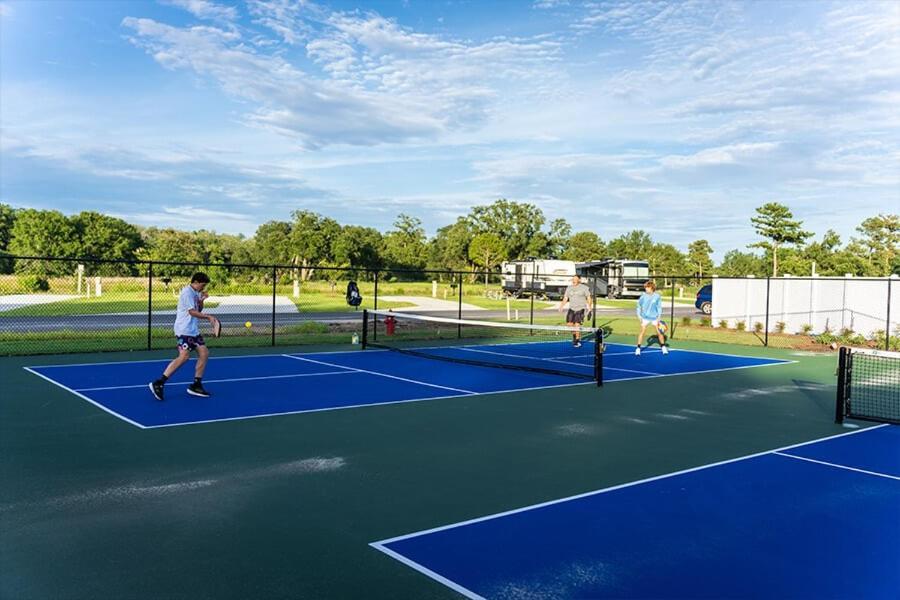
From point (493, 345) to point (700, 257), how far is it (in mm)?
70026

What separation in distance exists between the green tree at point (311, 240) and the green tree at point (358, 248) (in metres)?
0.96

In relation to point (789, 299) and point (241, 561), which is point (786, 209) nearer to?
point (789, 299)

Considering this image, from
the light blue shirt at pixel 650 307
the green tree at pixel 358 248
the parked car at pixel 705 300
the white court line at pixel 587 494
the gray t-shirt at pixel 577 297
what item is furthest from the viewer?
the green tree at pixel 358 248

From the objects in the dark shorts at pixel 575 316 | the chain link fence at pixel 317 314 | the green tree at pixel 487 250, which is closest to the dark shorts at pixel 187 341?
the chain link fence at pixel 317 314

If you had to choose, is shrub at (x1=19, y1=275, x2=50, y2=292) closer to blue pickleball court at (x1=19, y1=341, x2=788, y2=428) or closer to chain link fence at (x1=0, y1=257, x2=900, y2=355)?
chain link fence at (x1=0, y1=257, x2=900, y2=355)

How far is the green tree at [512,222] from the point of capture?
280 ft

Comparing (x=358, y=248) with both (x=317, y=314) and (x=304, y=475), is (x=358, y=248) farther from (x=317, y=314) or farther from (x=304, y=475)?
(x=304, y=475)

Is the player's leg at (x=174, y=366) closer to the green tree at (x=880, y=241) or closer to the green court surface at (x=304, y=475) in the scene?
the green court surface at (x=304, y=475)

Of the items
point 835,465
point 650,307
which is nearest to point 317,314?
point 650,307

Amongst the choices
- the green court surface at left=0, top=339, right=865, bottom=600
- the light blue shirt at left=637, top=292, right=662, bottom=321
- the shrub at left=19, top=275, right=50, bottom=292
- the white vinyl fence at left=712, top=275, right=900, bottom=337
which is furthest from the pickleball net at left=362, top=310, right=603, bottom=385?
the shrub at left=19, top=275, right=50, bottom=292

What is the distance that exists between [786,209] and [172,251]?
173ft

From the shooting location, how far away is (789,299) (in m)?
24.5

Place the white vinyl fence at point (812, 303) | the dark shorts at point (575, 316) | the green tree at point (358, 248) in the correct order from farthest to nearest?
1. the green tree at point (358, 248)
2. the white vinyl fence at point (812, 303)
3. the dark shorts at point (575, 316)

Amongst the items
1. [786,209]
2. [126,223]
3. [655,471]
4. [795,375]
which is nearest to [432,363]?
[795,375]
